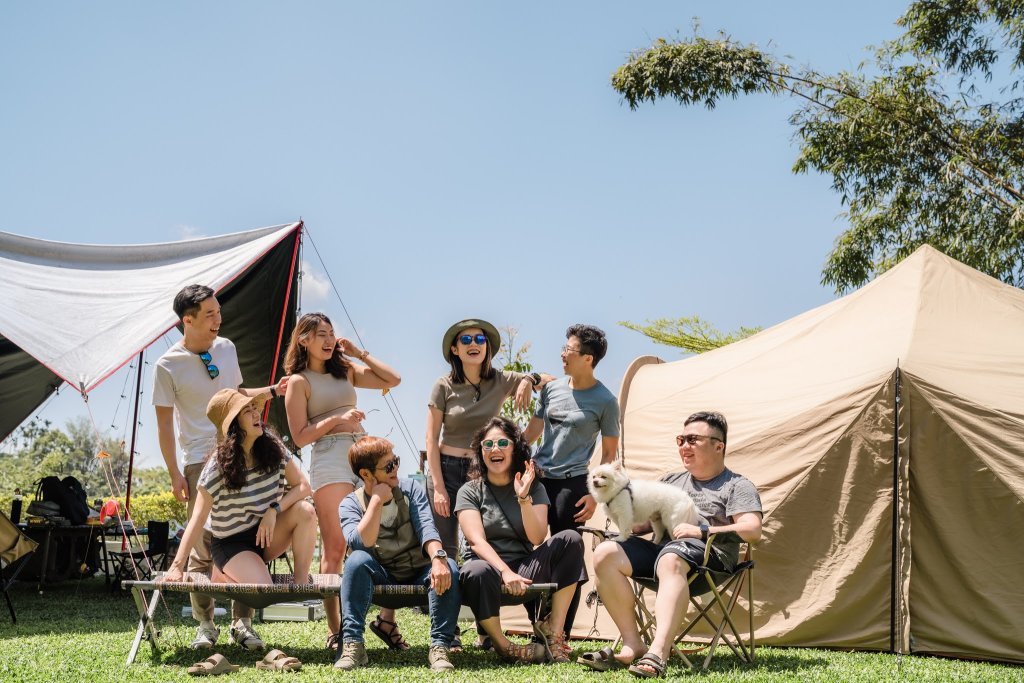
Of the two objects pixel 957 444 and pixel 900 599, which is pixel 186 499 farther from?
pixel 957 444

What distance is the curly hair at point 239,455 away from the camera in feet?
11.6

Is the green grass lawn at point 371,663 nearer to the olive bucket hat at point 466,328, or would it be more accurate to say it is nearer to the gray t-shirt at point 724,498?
the gray t-shirt at point 724,498

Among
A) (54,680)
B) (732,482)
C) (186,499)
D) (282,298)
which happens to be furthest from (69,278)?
(732,482)

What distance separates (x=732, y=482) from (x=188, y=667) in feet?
7.02

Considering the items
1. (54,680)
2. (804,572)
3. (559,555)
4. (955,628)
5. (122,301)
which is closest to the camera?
(54,680)

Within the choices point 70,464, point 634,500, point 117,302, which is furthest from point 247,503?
point 70,464

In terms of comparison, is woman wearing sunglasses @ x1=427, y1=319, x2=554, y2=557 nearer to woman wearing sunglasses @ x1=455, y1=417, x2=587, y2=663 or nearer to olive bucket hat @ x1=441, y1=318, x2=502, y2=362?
olive bucket hat @ x1=441, y1=318, x2=502, y2=362

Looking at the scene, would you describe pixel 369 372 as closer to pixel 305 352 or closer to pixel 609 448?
pixel 305 352

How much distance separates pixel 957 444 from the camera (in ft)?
13.1

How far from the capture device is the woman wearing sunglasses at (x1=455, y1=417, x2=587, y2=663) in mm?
3410

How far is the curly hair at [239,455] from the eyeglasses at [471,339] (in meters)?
0.88

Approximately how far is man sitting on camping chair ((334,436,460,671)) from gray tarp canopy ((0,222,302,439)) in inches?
67.2

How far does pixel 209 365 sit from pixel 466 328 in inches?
46.0

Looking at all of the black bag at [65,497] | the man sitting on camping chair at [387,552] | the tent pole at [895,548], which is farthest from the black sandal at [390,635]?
the black bag at [65,497]
